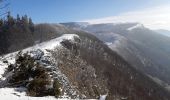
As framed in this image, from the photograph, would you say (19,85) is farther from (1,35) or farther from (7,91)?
(1,35)

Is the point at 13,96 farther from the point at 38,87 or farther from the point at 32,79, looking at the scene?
the point at 32,79

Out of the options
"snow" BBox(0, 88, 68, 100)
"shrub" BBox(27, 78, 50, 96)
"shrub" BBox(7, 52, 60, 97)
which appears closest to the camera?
"snow" BBox(0, 88, 68, 100)

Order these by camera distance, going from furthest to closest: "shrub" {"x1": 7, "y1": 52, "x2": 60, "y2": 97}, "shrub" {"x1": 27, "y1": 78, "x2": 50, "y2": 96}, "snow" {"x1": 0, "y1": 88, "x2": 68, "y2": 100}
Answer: "shrub" {"x1": 7, "y1": 52, "x2": 60, "y2": 97}
"shrub" {"x1": 27, "y1": 78, "x2": 50, "y2": 96}
"snow" {"x1": 0, "y1": 88, "x2": 68, "y2": 100}

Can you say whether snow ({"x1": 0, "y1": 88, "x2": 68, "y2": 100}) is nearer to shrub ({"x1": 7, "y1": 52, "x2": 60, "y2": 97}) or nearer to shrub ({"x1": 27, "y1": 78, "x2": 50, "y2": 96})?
shrub ({"x1": 27, "y1": 78, "x2": 50, "y2": 96})

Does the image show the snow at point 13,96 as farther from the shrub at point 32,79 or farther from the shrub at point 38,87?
the shrub at point 32,79

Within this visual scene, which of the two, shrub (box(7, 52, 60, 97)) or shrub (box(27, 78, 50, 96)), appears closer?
shrub (box(27, 78, 50, 96))

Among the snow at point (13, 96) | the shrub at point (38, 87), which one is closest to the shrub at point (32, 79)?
the shrub at point (38, 87)

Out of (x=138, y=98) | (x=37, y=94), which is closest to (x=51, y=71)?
(x=37, y=94)

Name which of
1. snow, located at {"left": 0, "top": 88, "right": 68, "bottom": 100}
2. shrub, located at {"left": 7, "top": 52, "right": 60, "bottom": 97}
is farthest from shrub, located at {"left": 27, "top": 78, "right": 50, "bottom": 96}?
snow, located at {"left": 0, "top": 88, "right": 68, "bottom": 100}

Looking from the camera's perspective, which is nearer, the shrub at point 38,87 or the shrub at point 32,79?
the shrub at point 38,87

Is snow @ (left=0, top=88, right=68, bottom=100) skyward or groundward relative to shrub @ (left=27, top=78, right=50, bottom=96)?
skyward

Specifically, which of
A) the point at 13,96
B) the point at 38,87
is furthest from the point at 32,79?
the point at 13,96
